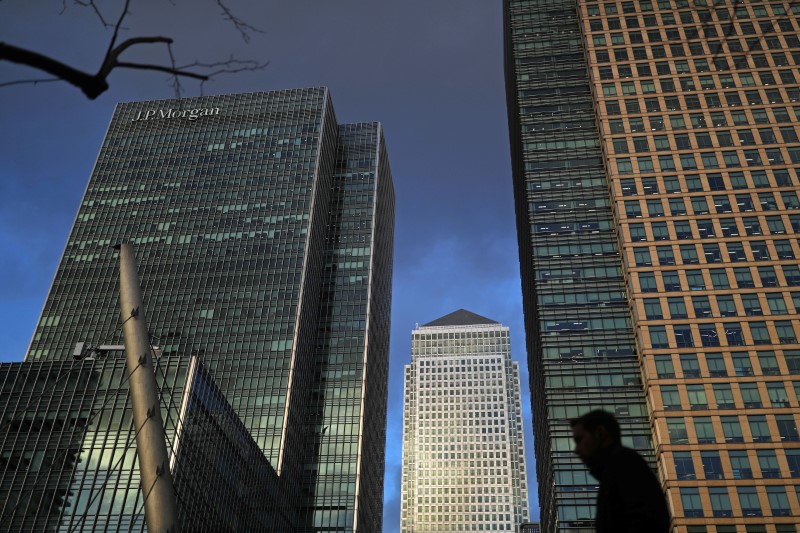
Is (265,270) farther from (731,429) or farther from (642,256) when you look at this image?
(731,429)

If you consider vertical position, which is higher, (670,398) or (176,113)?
(176,113)

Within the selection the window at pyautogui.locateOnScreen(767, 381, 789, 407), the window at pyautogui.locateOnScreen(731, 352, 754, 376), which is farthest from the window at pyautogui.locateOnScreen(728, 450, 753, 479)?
the window at pyautogui.locateOnScreen(731, 352, 754, 376)

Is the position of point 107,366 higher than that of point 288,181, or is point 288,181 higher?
point 288,181

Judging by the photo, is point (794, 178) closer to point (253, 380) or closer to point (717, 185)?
point (717, 185)

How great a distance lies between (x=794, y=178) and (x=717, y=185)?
8.78 m

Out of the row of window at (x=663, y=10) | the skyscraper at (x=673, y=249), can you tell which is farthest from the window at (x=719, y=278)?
the row of window at (x=663, y=10)

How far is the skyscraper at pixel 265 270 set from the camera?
121 meters

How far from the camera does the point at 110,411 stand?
68.2 metres

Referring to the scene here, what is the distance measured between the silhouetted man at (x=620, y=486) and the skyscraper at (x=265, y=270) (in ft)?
357

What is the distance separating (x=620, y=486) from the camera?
5.62 metres

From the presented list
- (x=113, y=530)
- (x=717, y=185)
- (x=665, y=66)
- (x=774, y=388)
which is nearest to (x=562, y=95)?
(x=665, y=66)

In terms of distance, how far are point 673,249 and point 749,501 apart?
29290 millimetres

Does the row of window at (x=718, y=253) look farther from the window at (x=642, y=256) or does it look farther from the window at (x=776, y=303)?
the window at (x=776, y=303)

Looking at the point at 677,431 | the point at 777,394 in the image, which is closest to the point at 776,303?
the point at 777,394
